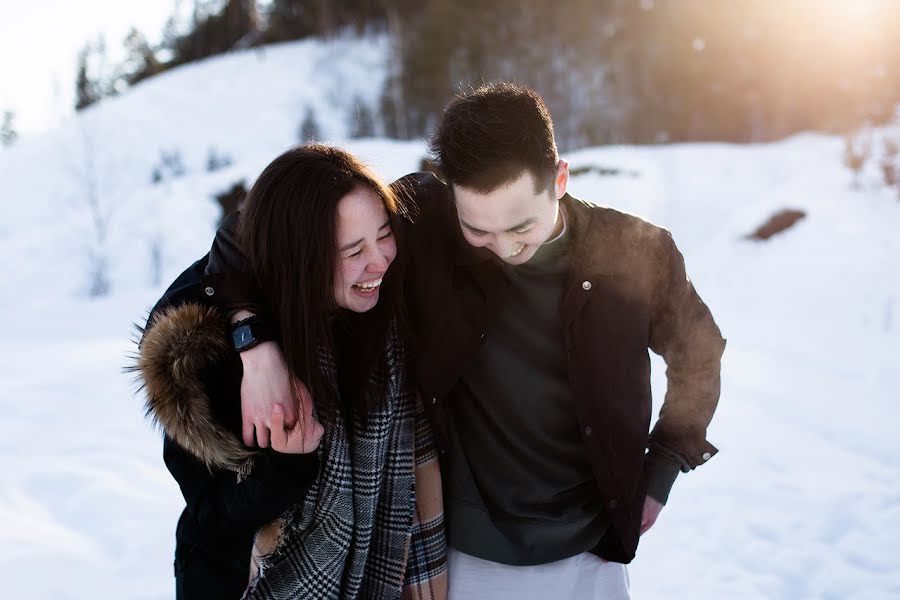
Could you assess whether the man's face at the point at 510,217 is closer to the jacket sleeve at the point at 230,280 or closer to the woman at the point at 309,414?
the woman at the point at 309,414

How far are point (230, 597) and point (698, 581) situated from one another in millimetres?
2127

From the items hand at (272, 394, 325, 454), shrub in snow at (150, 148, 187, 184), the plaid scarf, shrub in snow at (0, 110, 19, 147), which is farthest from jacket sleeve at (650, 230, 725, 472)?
shrub in snow at (0, 110, 19, 147)

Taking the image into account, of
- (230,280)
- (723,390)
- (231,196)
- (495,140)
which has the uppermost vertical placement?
(495,140)

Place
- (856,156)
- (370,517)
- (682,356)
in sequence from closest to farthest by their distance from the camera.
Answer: (370,517) < (682,356) < (856,156)

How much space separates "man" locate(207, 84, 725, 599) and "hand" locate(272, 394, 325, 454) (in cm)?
37

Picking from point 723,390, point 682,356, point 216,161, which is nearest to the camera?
point 682,356

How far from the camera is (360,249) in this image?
169 centimetres

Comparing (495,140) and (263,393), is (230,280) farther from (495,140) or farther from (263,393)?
(495,140)

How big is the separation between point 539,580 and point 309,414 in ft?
2.67

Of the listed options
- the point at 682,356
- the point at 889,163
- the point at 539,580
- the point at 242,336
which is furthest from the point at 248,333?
the point at 889,163

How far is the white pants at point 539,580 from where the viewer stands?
1.91 meters

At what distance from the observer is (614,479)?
1.84m

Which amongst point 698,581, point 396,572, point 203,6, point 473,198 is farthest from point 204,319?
point 203,6

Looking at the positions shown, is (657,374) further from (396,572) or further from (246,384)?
(246,384)
